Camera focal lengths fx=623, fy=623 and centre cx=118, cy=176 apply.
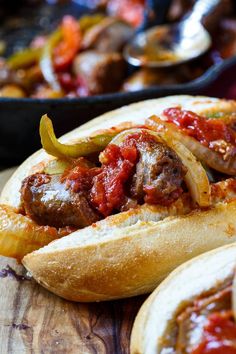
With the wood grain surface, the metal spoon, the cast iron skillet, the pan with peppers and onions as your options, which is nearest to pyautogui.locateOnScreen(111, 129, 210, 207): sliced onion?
the pan with peppers and onions

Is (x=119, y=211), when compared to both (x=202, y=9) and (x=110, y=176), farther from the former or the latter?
(x=202, y=9)

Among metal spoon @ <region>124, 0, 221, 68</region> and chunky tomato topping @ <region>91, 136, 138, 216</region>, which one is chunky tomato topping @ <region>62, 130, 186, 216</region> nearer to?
chunky tomato topping @ <region>91, 136, 138, 216</region>

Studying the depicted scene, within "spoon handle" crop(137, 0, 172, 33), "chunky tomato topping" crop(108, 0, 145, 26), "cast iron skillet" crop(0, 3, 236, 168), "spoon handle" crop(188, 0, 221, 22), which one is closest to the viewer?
"cast iron skillet" crop(0, 3, 236, 168)

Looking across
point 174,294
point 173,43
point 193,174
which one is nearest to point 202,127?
point 193,174

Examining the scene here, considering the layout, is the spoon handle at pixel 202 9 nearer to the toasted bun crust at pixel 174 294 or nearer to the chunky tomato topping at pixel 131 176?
the chunky tomato topping at pixel 131 176

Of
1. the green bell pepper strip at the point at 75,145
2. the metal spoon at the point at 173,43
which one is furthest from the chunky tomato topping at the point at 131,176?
the metal spoon at the point at 173,43

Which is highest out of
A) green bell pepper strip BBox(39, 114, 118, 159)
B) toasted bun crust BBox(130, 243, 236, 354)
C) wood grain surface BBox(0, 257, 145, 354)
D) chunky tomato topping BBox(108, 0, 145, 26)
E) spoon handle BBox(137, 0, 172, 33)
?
green bell pepper strip BBox(39, 114, 118, 159)
